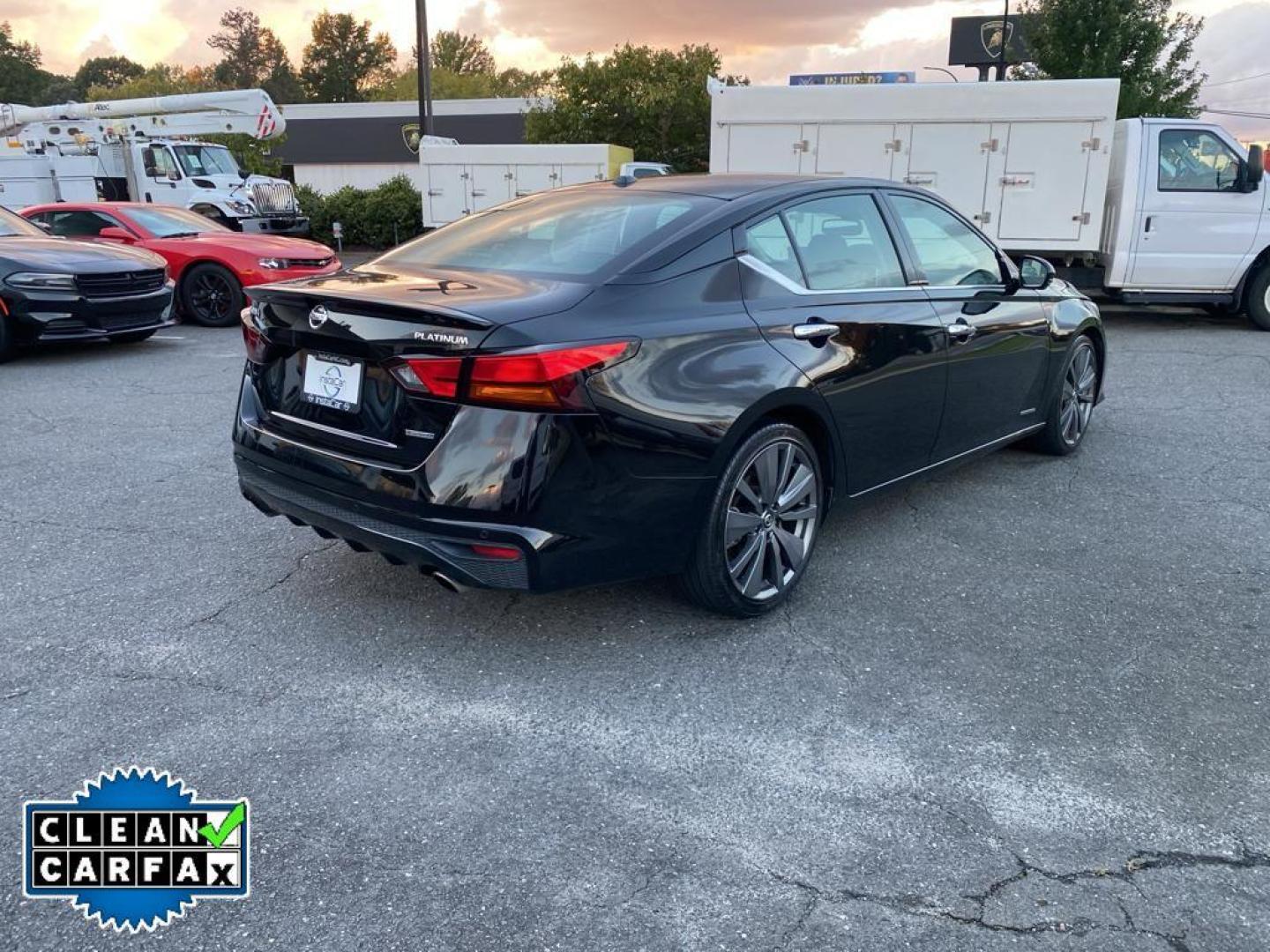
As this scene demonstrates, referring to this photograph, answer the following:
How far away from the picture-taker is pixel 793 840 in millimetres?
2479

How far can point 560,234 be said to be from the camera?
380 centimetres

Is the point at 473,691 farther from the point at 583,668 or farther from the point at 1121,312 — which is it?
A: the point at 1121,312

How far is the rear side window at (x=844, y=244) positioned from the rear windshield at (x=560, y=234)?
416mm

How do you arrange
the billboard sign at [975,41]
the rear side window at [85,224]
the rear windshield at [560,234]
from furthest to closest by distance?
the billboard sign at [975,41] < the rear side window at [85,224] < the rear windshield at [560,234]

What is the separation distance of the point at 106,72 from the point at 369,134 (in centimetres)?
6705

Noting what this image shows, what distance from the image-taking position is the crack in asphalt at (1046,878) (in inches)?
86.0

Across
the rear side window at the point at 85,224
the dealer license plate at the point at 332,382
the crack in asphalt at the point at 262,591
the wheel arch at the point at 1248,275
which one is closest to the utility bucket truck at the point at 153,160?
the rear side window at the point at 85,224

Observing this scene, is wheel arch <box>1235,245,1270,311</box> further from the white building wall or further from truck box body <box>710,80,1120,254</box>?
the white building wall

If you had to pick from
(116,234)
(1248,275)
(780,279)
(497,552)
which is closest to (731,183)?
(780,279)

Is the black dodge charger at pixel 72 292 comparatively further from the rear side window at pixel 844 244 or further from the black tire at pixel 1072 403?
the black tire at pixel 1072 403

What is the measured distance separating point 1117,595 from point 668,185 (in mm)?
2427

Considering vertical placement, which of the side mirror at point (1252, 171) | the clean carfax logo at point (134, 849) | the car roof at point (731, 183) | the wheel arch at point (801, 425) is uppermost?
the side mirror at point (1252, 171)

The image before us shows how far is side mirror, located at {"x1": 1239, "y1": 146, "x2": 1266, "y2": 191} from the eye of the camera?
10.3 metres

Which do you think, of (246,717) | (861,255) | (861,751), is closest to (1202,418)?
(861,255)
